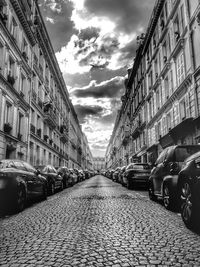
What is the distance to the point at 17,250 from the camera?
150 inches

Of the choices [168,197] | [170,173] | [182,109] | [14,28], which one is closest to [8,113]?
→ [14,28]

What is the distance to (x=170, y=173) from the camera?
290 inches

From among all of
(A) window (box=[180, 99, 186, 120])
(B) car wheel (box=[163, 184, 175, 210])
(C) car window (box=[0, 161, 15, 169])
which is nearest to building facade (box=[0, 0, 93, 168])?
(C) car window (box=[0, 161, 15, 169])

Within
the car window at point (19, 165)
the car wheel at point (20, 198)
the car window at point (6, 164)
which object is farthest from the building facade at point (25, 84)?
the car wheel at point (20, 198)

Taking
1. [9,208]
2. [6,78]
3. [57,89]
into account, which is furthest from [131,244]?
[57,89]

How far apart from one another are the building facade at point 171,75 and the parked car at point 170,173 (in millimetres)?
9328

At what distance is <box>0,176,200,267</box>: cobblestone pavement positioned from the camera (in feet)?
10.8

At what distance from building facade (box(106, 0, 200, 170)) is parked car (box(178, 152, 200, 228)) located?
12656 millimetres

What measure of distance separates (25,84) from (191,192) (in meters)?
22.6

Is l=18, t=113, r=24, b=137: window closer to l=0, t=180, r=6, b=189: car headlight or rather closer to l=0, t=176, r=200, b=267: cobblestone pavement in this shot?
l=0, t=180, r=6, b=189: car headlight

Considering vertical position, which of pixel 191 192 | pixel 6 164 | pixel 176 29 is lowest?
pixel 191 192

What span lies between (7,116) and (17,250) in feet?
58.9

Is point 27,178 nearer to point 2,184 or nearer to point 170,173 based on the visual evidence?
point 2,184

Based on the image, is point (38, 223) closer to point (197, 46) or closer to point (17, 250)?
point (17, 250)
